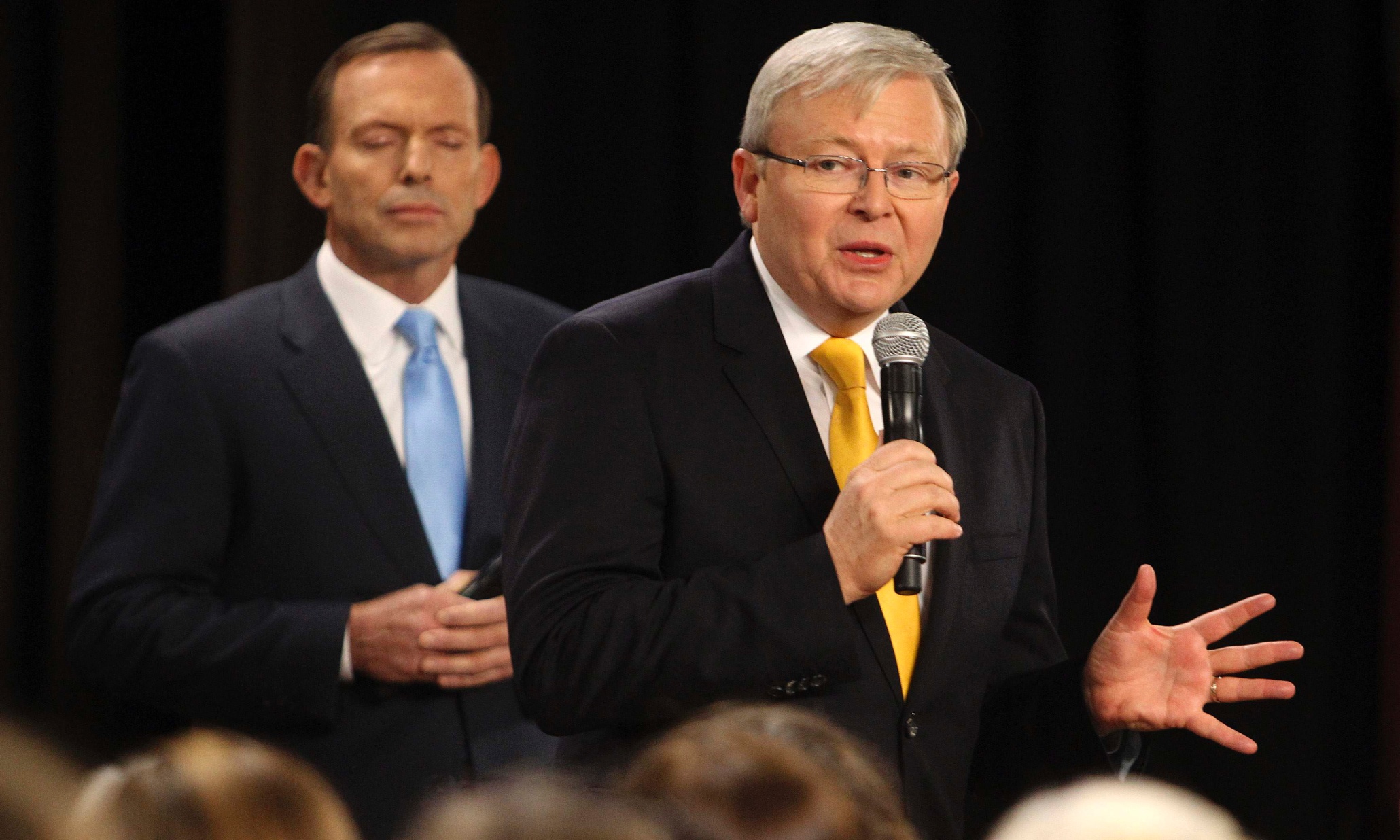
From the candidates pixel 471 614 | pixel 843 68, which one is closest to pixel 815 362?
pixel 843 68

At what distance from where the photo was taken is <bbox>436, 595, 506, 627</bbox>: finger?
241 centimetres

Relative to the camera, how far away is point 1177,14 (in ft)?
10.4

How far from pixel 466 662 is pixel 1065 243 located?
150 centimetres

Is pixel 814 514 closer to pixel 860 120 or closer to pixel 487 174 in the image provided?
pixel 860 120

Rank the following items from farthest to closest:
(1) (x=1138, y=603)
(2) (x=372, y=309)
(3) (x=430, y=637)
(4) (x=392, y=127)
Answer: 1. (4) (x=392, y=127)
2. (2) (x=372, y=309)
3. (3) (x=430, y=637)
4. (1) (x=1138, y=603)

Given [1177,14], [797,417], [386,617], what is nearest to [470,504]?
[386,617]

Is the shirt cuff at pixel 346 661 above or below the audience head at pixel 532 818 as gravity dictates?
below

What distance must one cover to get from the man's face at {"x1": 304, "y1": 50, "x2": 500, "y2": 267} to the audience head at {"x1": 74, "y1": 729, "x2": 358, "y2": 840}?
1877 mm

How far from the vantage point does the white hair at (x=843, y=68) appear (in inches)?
76.5

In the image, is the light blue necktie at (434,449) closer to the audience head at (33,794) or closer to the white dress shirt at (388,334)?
the white dress shirt at (388,334)

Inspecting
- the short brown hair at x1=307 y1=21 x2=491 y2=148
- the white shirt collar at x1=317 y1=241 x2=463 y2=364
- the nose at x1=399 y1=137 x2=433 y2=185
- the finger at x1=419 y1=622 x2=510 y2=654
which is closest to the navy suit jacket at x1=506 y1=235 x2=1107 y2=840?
the finger at x1=419 y1=622 x2=510 y2=654

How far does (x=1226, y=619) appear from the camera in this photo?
6.26 feet

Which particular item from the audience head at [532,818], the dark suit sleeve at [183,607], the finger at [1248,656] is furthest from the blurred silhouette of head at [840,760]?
the dark suit sleeve at [183,607]

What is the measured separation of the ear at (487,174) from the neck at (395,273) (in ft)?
0.70
